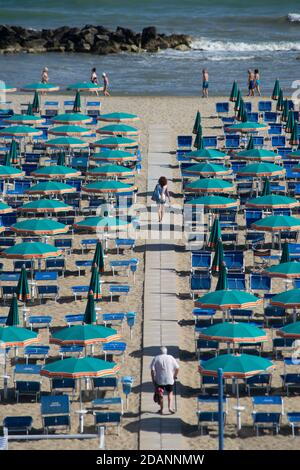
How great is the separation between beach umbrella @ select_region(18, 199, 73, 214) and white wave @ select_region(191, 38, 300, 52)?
41.2 metres

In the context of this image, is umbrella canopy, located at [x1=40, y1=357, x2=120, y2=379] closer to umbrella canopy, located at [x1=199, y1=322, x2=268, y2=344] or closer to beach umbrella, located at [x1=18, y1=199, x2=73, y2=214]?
umbrella canopy, located at [x1=199, y1=322, x2=268, y2=344]

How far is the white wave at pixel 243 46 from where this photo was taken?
71.0 m

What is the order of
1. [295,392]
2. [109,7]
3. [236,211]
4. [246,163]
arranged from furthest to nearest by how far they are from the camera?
1. [109,7]
2. [246,163]
3. [236,211]
4. [295,392]

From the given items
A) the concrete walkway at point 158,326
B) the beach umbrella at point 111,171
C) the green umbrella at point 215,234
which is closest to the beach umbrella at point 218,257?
the concrete walkway at point 158,326

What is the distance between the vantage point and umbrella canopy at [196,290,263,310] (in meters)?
24.1

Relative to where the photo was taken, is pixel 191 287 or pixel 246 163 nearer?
pixel 191 287

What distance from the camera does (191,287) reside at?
2684cm

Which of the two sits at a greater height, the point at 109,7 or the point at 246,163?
the point at 109,7

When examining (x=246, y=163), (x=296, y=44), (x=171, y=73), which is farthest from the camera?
(x=296, y=44)

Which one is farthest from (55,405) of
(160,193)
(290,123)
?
(290,123)

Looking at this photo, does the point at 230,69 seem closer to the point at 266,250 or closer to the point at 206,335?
the point at 266,250

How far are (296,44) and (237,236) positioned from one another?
42.7 m

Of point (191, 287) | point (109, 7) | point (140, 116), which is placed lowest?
point (191, 287)

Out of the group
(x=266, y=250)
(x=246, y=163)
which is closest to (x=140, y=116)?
(x=246, y=163)
